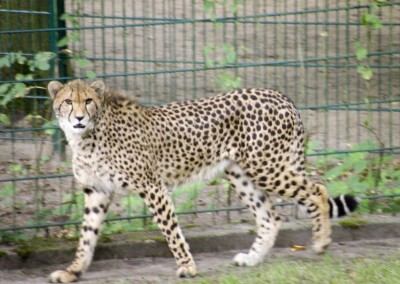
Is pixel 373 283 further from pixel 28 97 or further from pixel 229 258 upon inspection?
pixel 28 97

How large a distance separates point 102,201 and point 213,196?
160cm

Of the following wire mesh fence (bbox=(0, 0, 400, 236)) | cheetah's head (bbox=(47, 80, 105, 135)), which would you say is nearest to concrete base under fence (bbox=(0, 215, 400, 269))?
wire mesh fence (bbox=(0, 0, 400, 236))

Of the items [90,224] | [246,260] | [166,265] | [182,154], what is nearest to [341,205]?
[246,260]

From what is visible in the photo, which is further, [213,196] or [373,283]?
[213,196]

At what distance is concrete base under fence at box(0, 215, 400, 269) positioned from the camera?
696 cm

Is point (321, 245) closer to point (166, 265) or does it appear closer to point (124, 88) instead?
point (166, 265)

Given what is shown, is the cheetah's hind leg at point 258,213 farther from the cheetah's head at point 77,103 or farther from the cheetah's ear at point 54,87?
the cheetah's ear at point 54,87

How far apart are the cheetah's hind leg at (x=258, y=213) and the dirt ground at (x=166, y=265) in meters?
0.11

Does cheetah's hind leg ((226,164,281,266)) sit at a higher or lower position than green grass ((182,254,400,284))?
higher

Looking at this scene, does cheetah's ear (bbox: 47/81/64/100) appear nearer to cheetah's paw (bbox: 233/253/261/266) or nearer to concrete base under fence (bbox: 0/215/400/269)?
concrete base under fence (bbox: 0/215/400/269)

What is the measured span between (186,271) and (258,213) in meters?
0.81

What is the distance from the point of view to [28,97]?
8.34 m

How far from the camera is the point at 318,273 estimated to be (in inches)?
253

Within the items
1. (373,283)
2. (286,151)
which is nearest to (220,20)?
(286,151)
